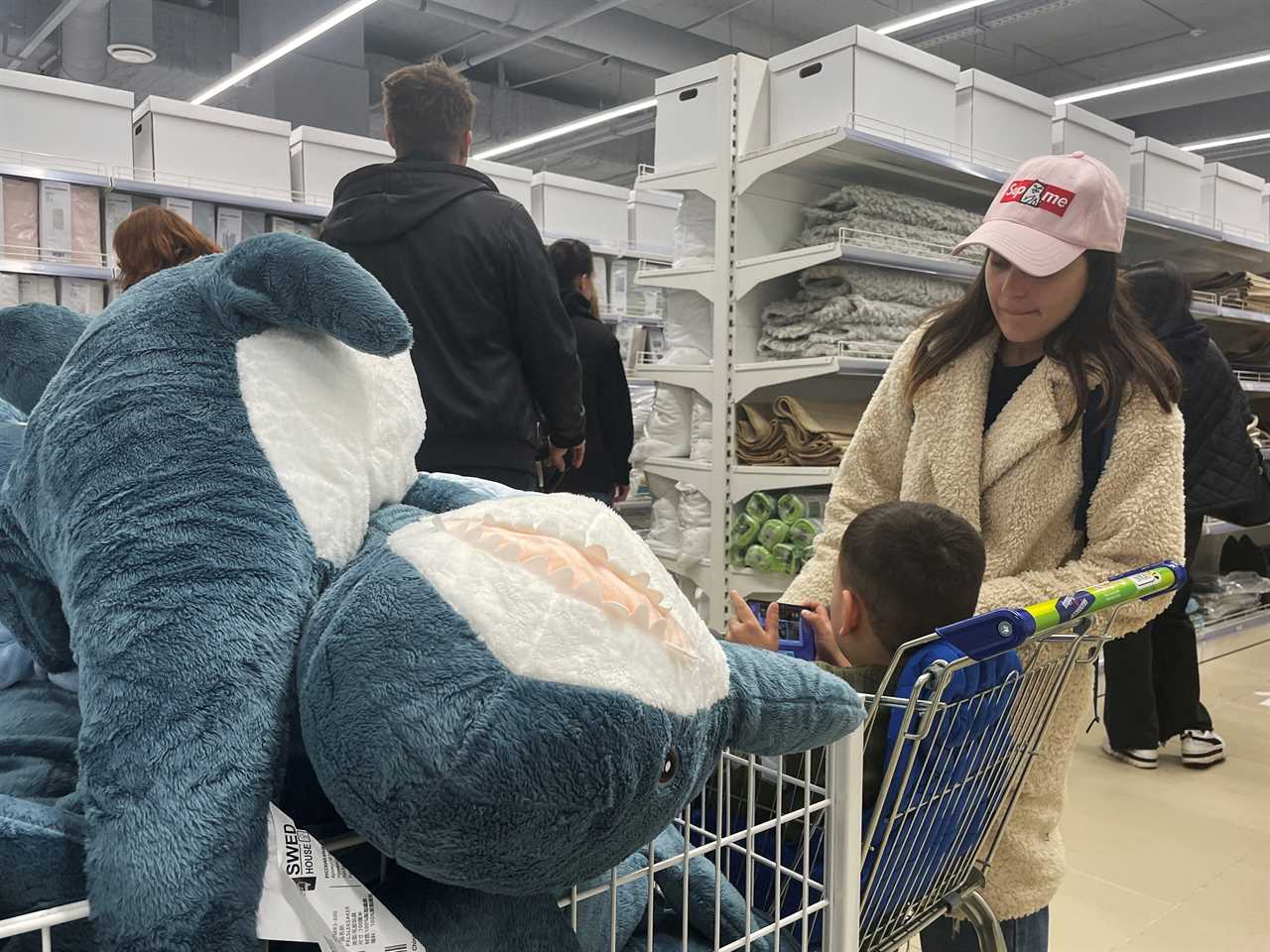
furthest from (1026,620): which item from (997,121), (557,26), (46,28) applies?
(46,28)

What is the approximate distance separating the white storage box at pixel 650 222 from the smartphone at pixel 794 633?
4262mm

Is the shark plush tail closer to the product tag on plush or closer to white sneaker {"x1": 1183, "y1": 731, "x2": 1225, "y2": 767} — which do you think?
the product tag on plush

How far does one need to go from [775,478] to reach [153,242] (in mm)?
1788

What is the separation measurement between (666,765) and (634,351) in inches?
169

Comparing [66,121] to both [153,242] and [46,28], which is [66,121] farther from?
[46,28]

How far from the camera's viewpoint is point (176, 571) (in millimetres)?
491

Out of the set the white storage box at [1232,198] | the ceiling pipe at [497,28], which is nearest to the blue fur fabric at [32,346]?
the white storage box at [1232,198]

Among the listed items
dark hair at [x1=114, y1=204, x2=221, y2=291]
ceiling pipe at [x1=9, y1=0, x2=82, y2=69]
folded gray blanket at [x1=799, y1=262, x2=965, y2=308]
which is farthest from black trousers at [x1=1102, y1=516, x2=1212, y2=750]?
ceiling pipe at [x1=9, y1=0, x2=82, y2=69]

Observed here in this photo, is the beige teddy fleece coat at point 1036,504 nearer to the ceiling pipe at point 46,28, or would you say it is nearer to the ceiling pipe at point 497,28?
the ceiling pipe at point 497,28

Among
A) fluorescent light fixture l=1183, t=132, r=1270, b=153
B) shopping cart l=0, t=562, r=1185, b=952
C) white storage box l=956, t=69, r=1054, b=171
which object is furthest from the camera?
fluorescent light fixture l=1183, t=132, r=1270, b=153

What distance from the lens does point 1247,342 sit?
4.99 m

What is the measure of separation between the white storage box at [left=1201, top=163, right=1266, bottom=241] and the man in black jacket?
4264 mm

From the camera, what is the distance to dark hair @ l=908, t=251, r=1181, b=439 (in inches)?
49.8

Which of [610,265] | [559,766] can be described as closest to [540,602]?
[559,766]
